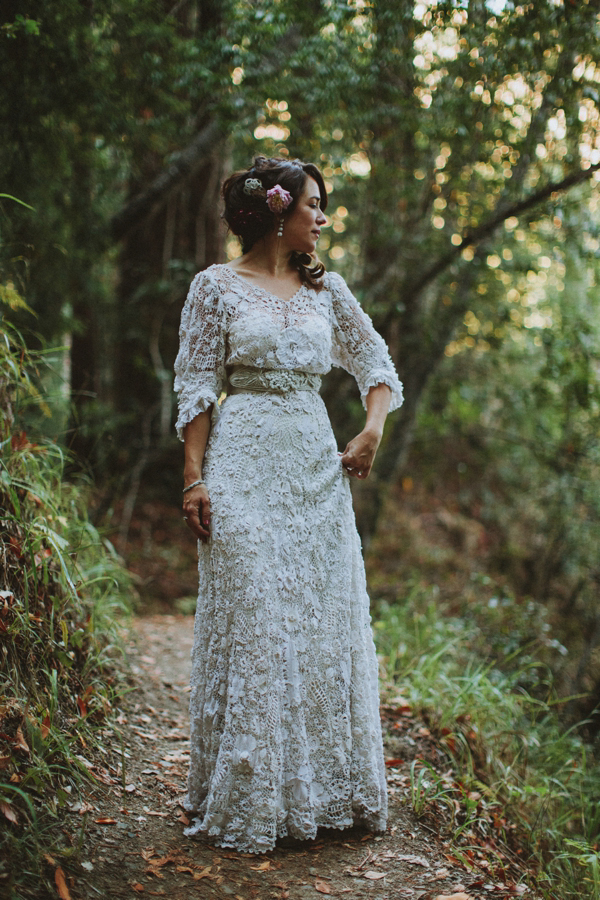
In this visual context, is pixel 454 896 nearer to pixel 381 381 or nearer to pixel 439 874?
pixel 439 874

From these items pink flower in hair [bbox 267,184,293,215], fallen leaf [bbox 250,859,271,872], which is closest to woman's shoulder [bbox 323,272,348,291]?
pink flower in hair [bbox 267,184,293,215]

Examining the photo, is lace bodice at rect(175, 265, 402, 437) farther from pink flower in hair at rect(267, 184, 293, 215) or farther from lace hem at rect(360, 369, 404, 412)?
pink flower in hair at rect(267, 184, 293, 215)

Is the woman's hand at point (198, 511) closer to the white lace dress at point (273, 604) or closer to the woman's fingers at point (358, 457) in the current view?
the white lace dress at point (273, 604)

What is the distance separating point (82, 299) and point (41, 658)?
399cm

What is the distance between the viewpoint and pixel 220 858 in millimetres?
2248

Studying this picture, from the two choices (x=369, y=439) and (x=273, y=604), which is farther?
(x=369, y=439)

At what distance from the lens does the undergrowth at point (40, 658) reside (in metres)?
1.93

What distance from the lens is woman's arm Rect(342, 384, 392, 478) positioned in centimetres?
256

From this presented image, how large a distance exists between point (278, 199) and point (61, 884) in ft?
7.61

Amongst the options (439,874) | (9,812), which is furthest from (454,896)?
(9,812)

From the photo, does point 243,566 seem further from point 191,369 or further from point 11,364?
point 11,364

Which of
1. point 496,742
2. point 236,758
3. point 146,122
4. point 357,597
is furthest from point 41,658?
point 146,122

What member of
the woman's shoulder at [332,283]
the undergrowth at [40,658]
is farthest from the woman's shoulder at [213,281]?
the undergrowth at [40,658]

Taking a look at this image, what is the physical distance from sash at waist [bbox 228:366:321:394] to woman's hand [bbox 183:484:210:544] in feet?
1.41
